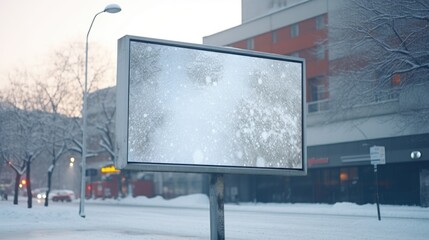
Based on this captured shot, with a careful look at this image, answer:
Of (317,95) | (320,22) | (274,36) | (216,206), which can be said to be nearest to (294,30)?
(274,36)

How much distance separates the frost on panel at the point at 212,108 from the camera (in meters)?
10.9

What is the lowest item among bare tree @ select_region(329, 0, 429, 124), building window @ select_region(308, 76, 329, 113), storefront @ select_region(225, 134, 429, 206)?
storefront @ select_region(225, 134, 429, 206)

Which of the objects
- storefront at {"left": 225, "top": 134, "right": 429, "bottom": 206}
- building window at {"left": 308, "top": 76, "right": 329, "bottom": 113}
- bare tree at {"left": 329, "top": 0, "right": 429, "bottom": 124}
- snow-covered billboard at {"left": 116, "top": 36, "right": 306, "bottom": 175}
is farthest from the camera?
building window at {"left": 308, "top": 76, "right": 329, "bottom": 113}

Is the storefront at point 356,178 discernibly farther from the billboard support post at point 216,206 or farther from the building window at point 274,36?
the billboard support post at point 216,206

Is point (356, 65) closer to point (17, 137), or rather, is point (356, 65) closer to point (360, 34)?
point (360, 34)

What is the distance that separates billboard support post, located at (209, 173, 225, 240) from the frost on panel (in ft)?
3.68

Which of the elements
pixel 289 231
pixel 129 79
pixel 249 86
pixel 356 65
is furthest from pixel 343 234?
pixel 129 79

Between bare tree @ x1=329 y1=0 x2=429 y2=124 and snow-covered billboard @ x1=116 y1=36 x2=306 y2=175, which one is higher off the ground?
bare tree @ x1=329 y1=0 x2=429 y2=124

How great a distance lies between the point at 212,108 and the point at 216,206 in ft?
7.49

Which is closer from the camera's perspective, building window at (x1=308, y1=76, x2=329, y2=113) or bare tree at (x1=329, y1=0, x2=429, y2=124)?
bare tree at (x1=329, y1=0, x2=429, y2=124)

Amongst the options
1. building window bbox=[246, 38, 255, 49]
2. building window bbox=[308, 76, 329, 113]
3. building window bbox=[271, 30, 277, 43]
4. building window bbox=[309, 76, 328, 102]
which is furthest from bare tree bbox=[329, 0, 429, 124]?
building window bbox=[246, 38, 255, 49]

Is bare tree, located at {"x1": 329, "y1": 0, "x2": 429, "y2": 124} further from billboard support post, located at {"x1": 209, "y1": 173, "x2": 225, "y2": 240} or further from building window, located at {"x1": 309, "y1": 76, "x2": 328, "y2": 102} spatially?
building window, located at {"x1": 309, "y1": 76, "x2": 328, "y2": 102}

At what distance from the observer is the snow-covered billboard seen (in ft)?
35.5

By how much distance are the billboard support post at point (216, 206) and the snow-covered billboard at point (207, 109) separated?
1.08m
